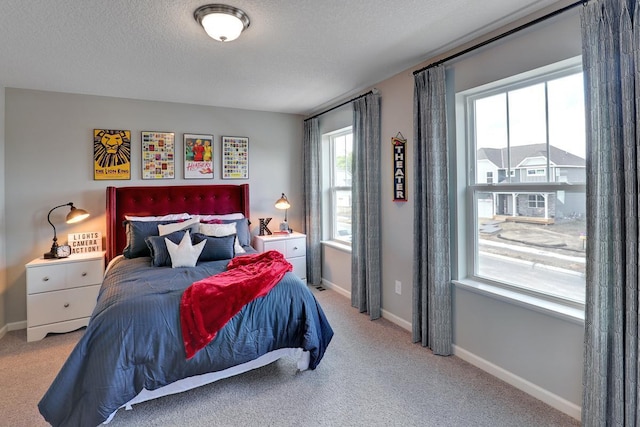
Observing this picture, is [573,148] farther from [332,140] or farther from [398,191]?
[332,140]

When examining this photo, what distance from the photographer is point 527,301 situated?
2137 millimetres

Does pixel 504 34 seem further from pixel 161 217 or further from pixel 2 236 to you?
pixel 2 236

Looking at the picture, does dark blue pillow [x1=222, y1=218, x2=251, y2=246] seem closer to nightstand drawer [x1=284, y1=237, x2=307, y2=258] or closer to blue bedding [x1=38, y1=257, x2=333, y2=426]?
nightstand drawer [x1=284, y1=237, x2=307, y2=258]

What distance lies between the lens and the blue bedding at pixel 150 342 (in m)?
1.75

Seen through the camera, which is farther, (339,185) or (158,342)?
(339,185)

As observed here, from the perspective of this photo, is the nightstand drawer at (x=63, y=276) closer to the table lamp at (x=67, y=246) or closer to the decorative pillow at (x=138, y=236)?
the table lamp at (x=67, y=246)

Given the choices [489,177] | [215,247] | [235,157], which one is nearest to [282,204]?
[235,157]

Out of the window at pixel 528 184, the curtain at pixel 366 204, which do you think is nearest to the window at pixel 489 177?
the window at pixel 528 184

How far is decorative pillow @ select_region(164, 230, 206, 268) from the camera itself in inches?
112

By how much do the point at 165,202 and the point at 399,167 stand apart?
8.91ft

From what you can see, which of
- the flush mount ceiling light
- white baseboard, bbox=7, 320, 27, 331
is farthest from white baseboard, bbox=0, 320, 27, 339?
the flush mount ceiling light

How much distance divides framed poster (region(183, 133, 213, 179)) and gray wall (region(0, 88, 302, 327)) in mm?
70

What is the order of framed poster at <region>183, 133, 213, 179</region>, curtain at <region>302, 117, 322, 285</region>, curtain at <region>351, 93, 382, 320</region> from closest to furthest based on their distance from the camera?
curtain at <region>351, 93, 382, 320</region>
framed poster at <region>183, 133, 213, 179</region>
curtain at <region>302, 117, 322, 285</region>

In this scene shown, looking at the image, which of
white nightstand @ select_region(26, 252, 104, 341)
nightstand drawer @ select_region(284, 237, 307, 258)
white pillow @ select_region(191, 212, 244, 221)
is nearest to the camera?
white nightstand @ select_region(26, 252, 104, 341)
